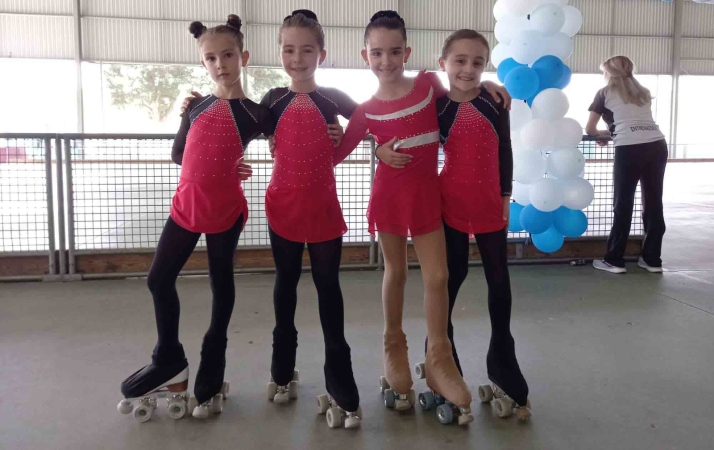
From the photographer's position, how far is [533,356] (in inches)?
108

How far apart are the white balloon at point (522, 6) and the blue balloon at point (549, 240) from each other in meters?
1.49

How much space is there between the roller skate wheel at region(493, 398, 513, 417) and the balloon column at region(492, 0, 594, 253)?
2.20 m

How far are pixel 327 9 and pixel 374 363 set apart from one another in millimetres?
13874

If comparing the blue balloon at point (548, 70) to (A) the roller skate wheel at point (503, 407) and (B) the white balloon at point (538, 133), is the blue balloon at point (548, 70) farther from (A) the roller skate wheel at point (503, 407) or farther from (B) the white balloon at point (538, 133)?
(A) the roller skate wheel at point (503, 407)

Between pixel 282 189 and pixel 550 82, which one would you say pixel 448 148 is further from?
pixel 550 82

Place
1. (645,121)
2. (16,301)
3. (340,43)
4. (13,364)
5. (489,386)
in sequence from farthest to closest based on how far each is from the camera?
(340,43) < (645,121) < (16,301) < (13,364) < (489,386)

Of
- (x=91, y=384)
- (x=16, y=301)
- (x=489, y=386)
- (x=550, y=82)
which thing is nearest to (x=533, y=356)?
(x=489, y=386)

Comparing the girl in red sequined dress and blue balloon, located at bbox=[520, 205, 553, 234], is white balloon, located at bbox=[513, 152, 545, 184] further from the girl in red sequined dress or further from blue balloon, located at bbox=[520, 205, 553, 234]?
the girl in red sequined dress

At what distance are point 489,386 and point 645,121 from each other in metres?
2.91

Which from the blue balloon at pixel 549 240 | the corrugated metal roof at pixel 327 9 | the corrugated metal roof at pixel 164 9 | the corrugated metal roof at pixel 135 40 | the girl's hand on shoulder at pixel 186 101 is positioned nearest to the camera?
the girl's hand on shoulder at pixel 186 101

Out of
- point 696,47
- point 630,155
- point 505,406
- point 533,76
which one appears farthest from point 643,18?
point 505,406

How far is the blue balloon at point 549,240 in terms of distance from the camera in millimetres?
4285

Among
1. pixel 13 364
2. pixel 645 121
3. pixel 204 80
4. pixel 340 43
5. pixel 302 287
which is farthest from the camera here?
pixel 204 80

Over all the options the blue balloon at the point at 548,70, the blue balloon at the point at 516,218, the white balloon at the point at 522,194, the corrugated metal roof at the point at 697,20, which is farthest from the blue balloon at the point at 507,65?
the corrugated metal roof at the point at 697,20
